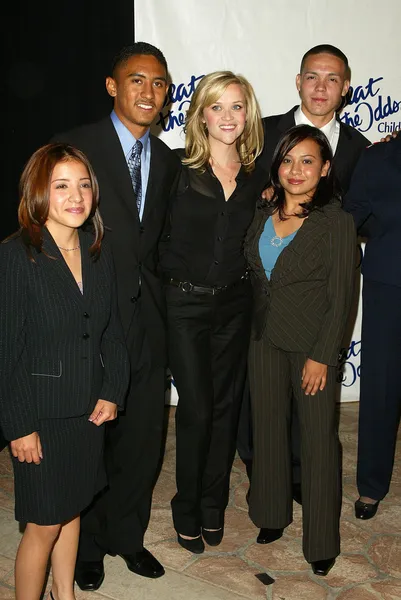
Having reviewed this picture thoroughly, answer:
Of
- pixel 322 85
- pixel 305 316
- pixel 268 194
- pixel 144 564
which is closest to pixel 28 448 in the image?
pixel 144 564

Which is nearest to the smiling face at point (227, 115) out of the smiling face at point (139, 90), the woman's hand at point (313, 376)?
the smiling face at point (139, 90)

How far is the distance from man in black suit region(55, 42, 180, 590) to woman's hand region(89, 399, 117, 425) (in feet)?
1.37

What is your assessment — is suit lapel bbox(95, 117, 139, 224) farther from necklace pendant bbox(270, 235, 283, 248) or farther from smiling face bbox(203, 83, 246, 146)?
necklace pendant bbox(270, 235, 283, 248)

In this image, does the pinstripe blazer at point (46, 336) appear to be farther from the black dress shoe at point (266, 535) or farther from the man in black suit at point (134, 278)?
the black dress shoe at point (266, 535)

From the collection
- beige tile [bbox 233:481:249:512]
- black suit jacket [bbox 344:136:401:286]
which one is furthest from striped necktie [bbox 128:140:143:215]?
beige tile [bbox 233:481:249:512]

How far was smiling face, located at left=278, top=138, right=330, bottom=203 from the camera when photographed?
9.89 feet

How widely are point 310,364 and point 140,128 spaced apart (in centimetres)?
119

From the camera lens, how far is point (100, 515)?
3.19 metres

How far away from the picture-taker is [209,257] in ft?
10.3

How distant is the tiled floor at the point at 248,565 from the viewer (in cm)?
311

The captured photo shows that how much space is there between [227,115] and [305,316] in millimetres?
913

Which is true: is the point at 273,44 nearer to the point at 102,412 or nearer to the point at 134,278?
the point at 134,278

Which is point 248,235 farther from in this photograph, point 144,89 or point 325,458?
point 325,458

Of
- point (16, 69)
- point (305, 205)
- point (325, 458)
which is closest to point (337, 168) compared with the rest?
point (305, 205)
